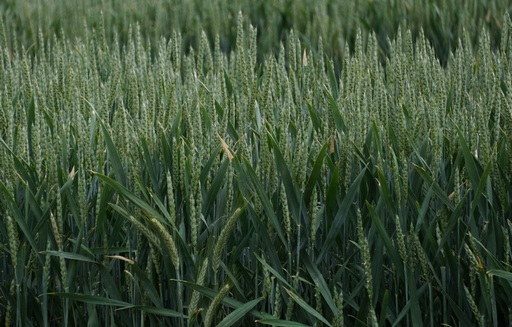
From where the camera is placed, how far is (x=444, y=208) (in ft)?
5.99

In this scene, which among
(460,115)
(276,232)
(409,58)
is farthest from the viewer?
(409,58)

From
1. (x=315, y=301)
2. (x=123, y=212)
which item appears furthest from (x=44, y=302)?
(x=315, y=301)

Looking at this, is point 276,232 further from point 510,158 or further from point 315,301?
point 510,158

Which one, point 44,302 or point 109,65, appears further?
point 109,65

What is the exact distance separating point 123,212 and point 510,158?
2.84 ft

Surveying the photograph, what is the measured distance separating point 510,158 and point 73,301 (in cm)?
104

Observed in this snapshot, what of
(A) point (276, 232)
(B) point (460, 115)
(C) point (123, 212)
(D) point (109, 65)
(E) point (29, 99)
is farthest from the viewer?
(D) point (109, 65)

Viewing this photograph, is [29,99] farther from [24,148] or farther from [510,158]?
[510,158]

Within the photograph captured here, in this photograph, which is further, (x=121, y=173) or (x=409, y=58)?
(x=409, y=58)

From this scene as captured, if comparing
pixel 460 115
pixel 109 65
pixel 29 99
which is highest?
pixel 109 65

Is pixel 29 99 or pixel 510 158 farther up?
pixel 29 99

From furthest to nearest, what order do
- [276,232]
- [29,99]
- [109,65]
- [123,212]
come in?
1. [109,65]
2. [29,99]
3. [276,232]
4. [123,212]

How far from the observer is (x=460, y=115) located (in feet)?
7.37

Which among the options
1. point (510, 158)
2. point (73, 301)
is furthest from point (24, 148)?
point (510, 158)
